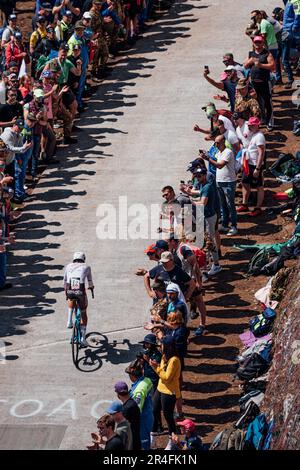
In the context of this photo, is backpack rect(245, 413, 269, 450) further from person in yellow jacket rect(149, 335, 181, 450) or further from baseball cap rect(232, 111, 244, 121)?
baseball cap rect(232, 111, 244, 121)

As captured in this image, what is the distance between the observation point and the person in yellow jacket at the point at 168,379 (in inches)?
797

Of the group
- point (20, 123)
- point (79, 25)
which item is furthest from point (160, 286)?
point (79, 25)

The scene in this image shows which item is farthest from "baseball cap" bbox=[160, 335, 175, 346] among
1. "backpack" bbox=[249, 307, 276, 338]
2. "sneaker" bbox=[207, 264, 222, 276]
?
"sneaker" bbox=[207, 264, 222, 276]

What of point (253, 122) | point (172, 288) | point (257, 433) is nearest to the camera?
point (257, 433)

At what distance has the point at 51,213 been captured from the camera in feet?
90.3

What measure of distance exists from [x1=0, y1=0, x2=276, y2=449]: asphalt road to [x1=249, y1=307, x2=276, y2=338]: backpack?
6.49ft

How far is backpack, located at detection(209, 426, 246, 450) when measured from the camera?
18.8 metres

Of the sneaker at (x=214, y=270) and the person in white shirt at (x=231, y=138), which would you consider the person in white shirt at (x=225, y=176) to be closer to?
the person in white shirt at (x=231, y=138)

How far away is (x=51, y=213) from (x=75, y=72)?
169 inches

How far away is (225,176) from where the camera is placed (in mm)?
26016

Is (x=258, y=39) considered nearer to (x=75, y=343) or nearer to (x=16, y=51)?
(x=16, y=51)

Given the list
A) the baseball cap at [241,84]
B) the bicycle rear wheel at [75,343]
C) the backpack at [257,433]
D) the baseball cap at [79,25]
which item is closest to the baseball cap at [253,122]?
the baseball cap at [241,84]

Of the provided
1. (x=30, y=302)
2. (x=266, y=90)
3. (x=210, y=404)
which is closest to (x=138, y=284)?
(x=30, y=302)

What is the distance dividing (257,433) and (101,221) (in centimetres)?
886
